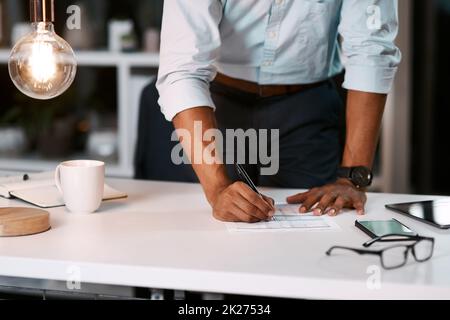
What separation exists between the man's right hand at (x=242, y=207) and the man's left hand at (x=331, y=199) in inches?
3.7

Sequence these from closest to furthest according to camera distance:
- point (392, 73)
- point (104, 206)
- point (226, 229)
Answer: point (226, 229) < point (104, 206) < point (392, 73)

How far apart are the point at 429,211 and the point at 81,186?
580mm

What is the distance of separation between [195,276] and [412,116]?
268 cm

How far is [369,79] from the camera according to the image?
1.62m

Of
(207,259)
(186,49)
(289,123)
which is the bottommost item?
(207,259)

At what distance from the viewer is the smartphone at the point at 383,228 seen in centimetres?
113

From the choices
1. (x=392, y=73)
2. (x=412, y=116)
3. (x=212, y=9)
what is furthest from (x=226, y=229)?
(x=412, y=116)

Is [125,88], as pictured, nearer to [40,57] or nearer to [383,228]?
[40,57]

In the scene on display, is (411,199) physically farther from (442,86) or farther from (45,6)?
(442,86)

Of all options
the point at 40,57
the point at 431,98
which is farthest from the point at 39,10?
the point at 431,98

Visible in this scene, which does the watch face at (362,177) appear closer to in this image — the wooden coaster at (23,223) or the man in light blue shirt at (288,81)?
the man in light blue shirt at (288,81)

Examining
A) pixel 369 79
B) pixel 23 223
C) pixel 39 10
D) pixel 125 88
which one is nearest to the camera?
pixel 23 223

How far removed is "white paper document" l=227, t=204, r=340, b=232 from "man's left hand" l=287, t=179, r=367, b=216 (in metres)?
0.02
